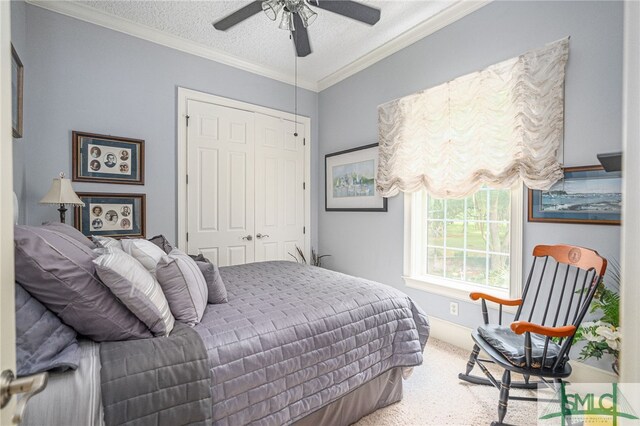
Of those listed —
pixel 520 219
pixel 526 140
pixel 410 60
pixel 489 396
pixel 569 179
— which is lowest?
pixel 489 396

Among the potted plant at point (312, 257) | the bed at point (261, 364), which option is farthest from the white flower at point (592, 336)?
the potted plant at point (312, 257)

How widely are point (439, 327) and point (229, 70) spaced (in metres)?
3.55

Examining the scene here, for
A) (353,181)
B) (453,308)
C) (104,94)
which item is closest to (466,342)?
(453,308)

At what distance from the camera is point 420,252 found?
3082 millimetres

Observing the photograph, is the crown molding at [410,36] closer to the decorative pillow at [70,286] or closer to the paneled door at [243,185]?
the paneled door at [243,185]

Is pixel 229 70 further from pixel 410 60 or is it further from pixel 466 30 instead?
pixel 466 30

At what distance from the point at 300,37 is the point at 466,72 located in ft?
4.77

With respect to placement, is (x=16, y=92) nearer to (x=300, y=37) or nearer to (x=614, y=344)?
(x=300, y=37)

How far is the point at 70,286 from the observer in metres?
1.03

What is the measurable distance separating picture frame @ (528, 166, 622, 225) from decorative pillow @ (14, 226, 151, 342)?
99.6 inches

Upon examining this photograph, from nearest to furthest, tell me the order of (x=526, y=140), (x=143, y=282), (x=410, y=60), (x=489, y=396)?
(x=143, y=282) < (x=489, y=396) < (x=526, y=140) < (x=410, y=60)

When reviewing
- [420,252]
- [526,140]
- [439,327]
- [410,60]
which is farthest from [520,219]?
[410,60]

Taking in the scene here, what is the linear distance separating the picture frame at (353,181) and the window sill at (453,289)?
0.82m

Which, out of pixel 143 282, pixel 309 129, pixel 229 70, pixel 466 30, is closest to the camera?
pixel 143 282
